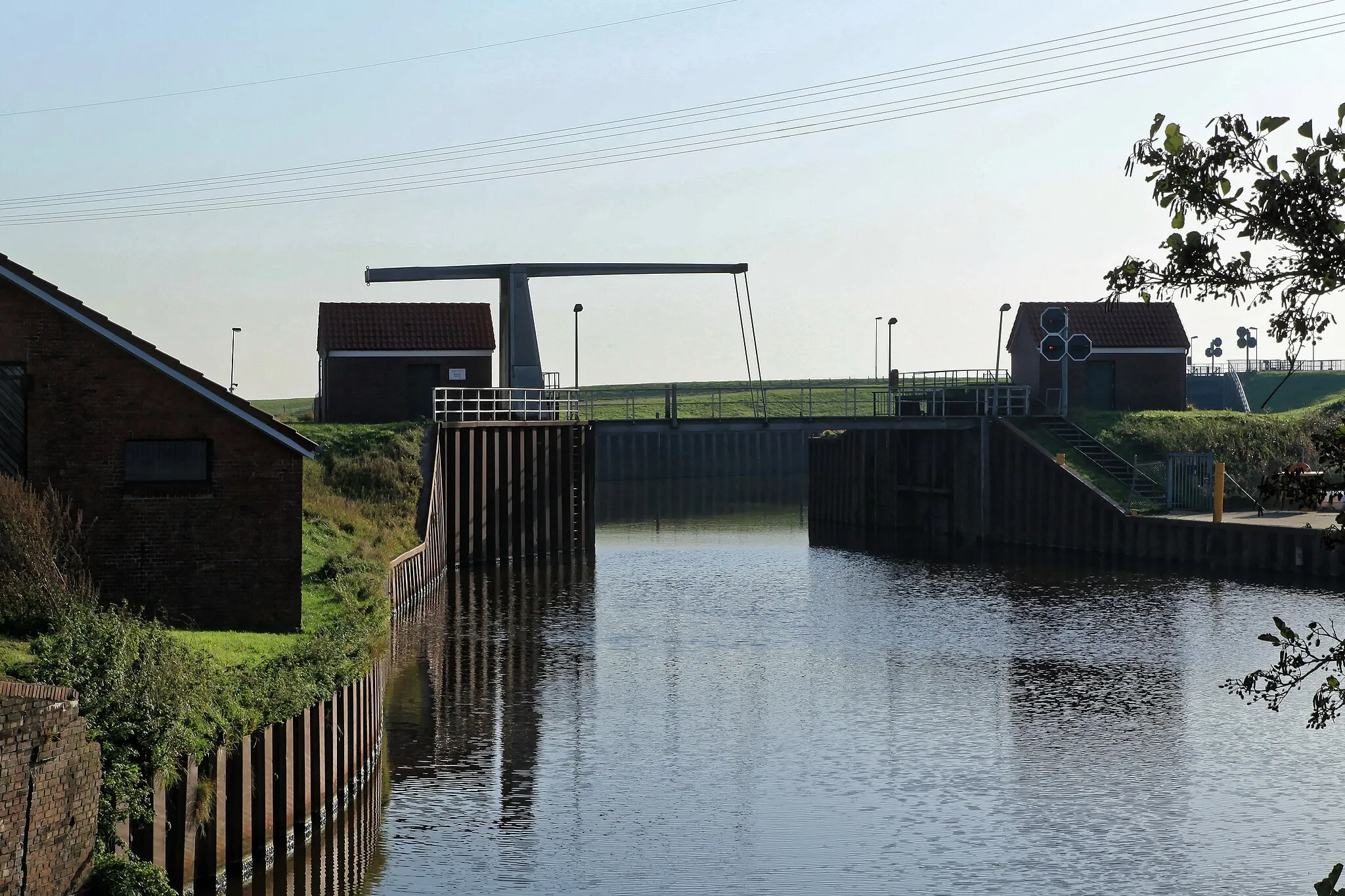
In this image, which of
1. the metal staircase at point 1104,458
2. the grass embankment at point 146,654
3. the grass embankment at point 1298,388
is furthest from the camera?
the grass embankment at point 1298,388

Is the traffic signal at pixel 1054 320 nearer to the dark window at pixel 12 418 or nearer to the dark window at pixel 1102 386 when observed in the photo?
the dark window at pixel 1102 386

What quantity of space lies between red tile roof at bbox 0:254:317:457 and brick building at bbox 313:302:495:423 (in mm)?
29386

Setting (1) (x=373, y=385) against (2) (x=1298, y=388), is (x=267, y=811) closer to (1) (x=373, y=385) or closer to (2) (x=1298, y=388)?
(1) (x=373, y=385)

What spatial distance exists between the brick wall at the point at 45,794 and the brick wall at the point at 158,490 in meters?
10.3

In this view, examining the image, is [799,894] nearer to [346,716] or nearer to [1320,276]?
[346,716]

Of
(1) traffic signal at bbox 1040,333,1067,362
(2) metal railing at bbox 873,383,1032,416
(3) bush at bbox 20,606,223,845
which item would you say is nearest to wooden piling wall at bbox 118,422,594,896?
(3) bush at bbox 20,606,223,845

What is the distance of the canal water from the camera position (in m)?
16.6

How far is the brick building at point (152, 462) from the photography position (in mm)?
23094

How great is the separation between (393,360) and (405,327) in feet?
4.83

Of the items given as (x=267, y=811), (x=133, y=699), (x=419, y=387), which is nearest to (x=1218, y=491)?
(x=419, y=387)

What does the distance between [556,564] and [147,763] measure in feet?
110

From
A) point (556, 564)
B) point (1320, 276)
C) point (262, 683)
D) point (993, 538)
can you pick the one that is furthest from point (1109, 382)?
point (1320, 276)

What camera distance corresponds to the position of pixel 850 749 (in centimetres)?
2175

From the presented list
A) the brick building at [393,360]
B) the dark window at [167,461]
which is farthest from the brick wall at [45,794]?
the brick building at [393,360]
